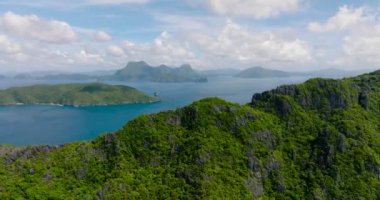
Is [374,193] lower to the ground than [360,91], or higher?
lower

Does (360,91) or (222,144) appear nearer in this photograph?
(222,144)

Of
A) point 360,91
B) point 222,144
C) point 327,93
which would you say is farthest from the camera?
point 360,91

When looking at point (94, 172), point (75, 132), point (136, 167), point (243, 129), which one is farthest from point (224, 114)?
point (75, 132)

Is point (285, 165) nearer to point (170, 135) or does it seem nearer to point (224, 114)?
point (224, 114)

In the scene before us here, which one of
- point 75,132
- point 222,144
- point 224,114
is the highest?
point 224,114

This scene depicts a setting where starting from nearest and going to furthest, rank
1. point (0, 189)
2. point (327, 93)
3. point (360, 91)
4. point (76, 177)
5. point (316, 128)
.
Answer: point (0, 189) → point (76, 177) → point (316, 128) → point (327, 93) → point (360, 91)

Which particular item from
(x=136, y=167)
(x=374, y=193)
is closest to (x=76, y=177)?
(x=136, y=167)

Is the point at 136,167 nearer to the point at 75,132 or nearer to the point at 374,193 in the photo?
the point at 374,193
